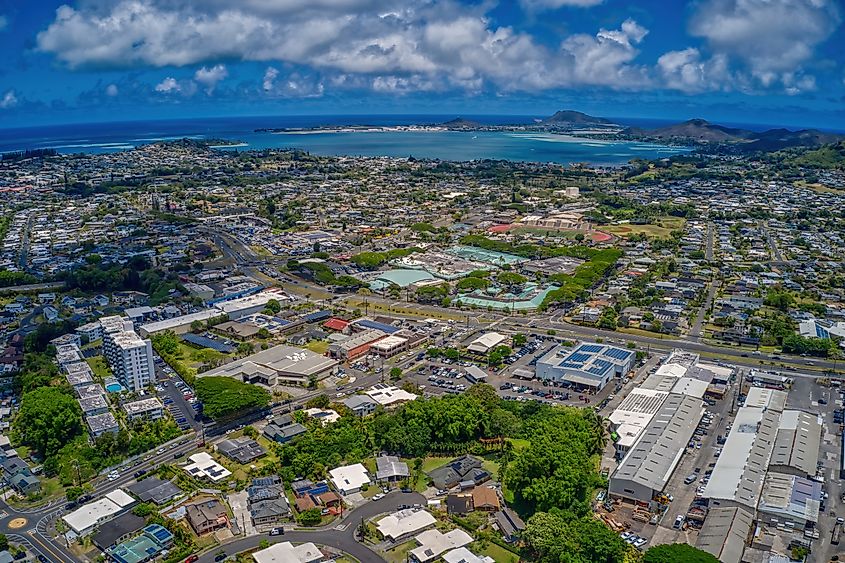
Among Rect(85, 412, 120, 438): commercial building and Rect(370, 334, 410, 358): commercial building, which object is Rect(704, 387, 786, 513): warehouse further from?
Rect(85, 412, 120, 438): commercial building

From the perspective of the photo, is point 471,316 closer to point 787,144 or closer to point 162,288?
point 162,288

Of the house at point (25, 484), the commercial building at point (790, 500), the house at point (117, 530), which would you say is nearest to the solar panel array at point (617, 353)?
the commercial building at point (790, 500)

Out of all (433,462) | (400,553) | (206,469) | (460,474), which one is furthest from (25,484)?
(460,474)

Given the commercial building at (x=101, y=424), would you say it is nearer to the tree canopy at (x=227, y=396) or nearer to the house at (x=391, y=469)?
the tree canopy at (x=227, y=396)

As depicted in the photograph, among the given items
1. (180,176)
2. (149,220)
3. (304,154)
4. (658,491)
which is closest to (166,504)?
(658,491)

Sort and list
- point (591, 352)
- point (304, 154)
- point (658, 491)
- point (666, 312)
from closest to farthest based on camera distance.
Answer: point (658, 491) < point (591, 352) < point (666, 312) < point (304, 154)

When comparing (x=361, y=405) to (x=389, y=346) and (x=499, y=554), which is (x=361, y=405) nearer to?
(x=389, y=346)
